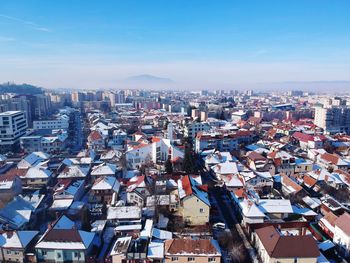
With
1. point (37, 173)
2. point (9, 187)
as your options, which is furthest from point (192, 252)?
point (37, 173)

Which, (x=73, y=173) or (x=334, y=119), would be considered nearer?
(x=73, y=173)

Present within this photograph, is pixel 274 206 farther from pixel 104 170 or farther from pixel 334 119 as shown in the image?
pixel 334 119

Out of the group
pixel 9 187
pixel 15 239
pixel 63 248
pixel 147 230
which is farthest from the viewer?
pixel 9 187

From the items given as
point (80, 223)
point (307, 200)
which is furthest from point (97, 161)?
point (307, 200)

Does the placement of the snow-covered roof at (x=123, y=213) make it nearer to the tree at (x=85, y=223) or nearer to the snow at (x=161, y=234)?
the tree at (x=85, y=223)

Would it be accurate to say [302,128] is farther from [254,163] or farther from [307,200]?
[307,200]

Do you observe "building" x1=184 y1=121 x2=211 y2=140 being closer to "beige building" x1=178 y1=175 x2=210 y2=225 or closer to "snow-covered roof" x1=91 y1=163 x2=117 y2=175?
"snow-covered roof" x1=91 y1=163 x2=117 y2=175
